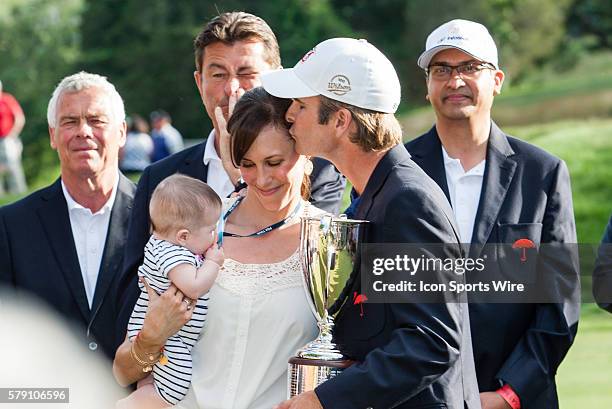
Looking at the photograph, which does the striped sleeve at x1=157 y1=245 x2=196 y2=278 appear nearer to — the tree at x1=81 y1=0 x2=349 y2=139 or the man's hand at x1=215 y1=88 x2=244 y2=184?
the man's hand at x1=215 y1=88 x2=244 y2=184

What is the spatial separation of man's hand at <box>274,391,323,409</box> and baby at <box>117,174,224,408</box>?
2.03 ft

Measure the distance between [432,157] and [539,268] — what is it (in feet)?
2.35

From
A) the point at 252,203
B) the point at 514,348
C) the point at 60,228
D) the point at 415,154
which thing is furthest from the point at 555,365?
the point at 60,228

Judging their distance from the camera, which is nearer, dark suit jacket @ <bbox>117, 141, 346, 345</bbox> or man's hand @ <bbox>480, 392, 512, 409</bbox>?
dark suit jacket @ <bbox>117, 141, 346, 345</bbox>

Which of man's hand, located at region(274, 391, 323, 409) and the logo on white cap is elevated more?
the logo on white cap

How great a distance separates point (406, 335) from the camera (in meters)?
3.58

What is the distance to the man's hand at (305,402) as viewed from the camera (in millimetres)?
3674

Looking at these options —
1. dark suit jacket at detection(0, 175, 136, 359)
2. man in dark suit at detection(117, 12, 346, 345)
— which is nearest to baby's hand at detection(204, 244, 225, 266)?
man in dark suit at detection(117, 12, 346, 345)

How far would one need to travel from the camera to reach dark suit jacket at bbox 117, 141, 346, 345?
489 cm

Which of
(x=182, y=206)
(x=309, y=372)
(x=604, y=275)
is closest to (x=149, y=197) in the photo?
(x=182, y=206)

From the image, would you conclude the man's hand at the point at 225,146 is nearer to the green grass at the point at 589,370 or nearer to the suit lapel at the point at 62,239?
the suit lapel at the point at 62,239

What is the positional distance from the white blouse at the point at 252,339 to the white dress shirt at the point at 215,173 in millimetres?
1127

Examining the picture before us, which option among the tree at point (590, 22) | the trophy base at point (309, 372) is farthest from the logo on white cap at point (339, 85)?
the tree at point (590, 22)

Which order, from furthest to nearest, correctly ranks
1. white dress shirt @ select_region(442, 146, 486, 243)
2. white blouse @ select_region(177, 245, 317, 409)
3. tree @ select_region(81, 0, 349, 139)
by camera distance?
tree @ select_region(81, 0, 349, 139), white dress shirt @ select_region(442, 146, 486, 243), white blouse @ select_region(177, 245, 317, 409)
